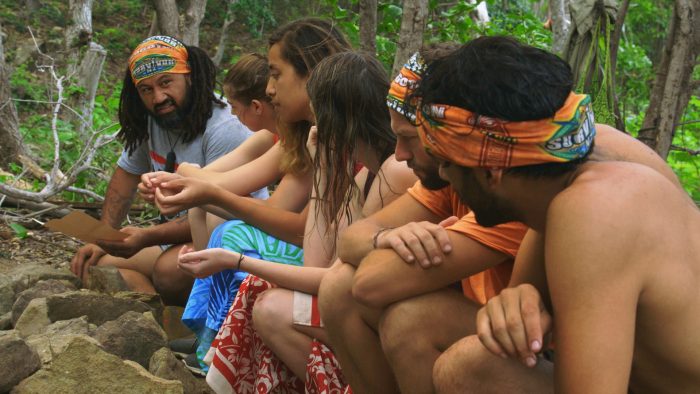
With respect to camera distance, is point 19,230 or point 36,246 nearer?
point 19,230

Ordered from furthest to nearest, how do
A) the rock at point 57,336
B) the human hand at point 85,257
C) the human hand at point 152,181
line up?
the human hand at point 85,257 < the human hand at point 152,181 < the rock at point 57,336

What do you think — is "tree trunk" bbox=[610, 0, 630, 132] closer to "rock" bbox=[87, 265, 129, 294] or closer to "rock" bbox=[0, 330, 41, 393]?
"rock" bbox=[87, 265, 129, 294]

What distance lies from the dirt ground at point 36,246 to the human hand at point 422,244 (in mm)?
3982

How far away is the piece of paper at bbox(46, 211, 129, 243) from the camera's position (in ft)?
15.8

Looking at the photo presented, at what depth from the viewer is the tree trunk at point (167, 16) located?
26.8 ft

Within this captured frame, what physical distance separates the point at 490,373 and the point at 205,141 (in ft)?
10.7

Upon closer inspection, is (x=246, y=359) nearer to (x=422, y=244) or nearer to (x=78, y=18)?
(x=422, y=244)

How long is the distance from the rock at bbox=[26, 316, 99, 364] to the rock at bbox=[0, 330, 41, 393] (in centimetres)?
9

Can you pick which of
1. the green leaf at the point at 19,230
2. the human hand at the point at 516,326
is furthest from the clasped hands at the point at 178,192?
the green leaf at the point at 19,230

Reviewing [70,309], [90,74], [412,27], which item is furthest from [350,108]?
[90,74]

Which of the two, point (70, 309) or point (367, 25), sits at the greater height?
point (367, 25)

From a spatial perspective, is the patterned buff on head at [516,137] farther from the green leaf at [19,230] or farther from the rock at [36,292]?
the green leaf at [19,230]

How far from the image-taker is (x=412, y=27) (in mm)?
5055

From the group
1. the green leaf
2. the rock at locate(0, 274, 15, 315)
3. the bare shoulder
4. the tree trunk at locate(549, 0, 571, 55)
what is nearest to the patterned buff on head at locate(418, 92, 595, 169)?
the bare shoulder
